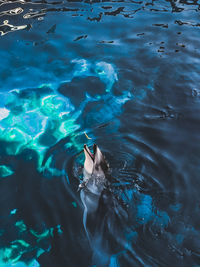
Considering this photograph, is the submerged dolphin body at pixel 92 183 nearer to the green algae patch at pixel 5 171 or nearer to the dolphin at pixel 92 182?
the dolphin at pixel 92 182

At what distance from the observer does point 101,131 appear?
462cm

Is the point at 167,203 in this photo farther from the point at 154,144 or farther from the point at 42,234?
the point at 42,234

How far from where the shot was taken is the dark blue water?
3.15 m

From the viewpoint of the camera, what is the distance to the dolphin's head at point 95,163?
132 inches

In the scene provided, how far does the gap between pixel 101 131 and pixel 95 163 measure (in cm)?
129

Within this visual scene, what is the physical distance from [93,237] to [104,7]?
7.54 m

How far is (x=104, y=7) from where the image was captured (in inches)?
344

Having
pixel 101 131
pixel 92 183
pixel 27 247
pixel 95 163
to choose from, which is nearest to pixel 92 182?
pixel 92 183

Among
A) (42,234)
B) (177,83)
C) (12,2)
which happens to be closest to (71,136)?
(42,234)

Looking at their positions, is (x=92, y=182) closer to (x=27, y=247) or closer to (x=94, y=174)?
(x=94, y=174)

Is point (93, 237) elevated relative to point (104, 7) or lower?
lower

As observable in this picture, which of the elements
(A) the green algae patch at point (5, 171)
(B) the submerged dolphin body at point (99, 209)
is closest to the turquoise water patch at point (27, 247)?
(B) the submerged dolphin body at point (99, 209)

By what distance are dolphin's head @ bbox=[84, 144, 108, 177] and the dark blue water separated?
11.1 inches

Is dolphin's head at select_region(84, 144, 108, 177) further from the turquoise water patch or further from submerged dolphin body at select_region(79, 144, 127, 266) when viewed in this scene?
the turquoise water patch
